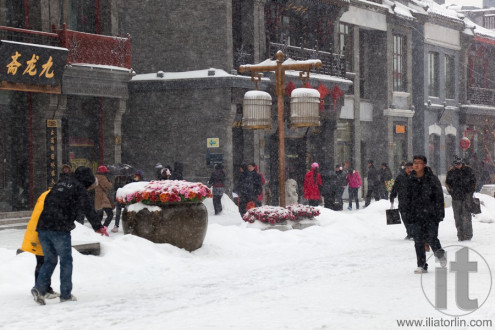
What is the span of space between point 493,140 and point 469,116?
13.9 feet

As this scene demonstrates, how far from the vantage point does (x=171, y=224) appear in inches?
572

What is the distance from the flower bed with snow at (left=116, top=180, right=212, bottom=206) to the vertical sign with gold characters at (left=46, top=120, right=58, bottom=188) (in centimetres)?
831

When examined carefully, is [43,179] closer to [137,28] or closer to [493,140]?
[137,28]

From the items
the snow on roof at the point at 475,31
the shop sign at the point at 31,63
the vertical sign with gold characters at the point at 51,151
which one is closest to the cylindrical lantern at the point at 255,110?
the shop sign at the point at 31,63

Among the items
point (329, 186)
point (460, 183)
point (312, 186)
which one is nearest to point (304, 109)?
point (460, 183)

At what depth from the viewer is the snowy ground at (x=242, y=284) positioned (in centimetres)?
877

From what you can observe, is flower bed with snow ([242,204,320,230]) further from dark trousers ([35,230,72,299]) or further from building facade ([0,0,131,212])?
dark trousers ([35,230,72,299])

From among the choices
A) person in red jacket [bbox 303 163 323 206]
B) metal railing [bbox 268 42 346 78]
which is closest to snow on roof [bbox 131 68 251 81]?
metal railing [bbox 268 42 346 78]

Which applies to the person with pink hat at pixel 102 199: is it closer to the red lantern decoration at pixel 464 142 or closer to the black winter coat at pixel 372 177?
the black winter coat at pixel 372 177

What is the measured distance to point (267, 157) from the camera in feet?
101

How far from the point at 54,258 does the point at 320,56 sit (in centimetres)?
2370

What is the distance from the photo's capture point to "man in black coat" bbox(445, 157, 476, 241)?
1688 centimetres

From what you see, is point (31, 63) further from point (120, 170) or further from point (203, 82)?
point (203, 82)

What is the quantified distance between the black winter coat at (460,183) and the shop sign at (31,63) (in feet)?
34.0
